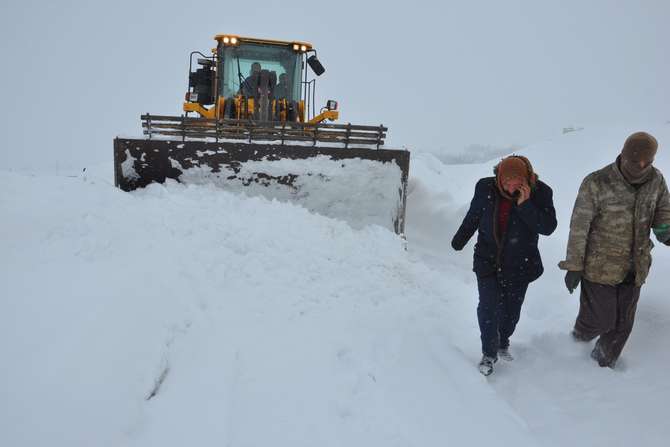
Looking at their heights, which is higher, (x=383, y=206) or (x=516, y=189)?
(x=516, y=189)

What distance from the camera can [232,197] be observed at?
6.26 meters

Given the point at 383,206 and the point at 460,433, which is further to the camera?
the point at 383,206

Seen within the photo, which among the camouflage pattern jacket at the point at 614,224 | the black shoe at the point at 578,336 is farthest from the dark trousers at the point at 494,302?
the black shoe at the point at 578,336

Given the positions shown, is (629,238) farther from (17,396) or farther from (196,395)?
(17,396)

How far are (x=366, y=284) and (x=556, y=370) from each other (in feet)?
6.37

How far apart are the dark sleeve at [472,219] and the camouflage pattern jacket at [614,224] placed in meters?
0.68

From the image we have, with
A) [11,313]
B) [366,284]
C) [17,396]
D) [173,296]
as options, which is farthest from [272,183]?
[17,396]

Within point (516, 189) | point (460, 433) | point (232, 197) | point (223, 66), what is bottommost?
point (460, 433)

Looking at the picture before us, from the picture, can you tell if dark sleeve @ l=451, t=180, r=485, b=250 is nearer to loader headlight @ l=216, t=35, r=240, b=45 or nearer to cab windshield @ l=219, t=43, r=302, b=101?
cab windshield @ l=219, t=43, r=302, b=101

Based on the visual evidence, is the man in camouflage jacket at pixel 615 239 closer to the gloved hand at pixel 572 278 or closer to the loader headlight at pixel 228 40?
the gloved hand at pixel 572 278

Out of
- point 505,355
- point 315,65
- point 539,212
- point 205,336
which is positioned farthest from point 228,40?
point 505,355

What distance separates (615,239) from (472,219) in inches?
38.5

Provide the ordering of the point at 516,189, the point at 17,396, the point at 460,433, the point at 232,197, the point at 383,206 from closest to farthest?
the point at 17,396 < the point at 460,433 < the point at 516,189 < the point at 232,197 < the point at 383,206

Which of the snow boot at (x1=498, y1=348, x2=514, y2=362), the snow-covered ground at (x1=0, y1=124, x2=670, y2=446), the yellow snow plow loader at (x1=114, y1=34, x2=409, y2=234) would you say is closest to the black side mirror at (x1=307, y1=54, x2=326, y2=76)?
the yellow snow plow loader at (x1=114, y1=34, x2=409, y2=234)
